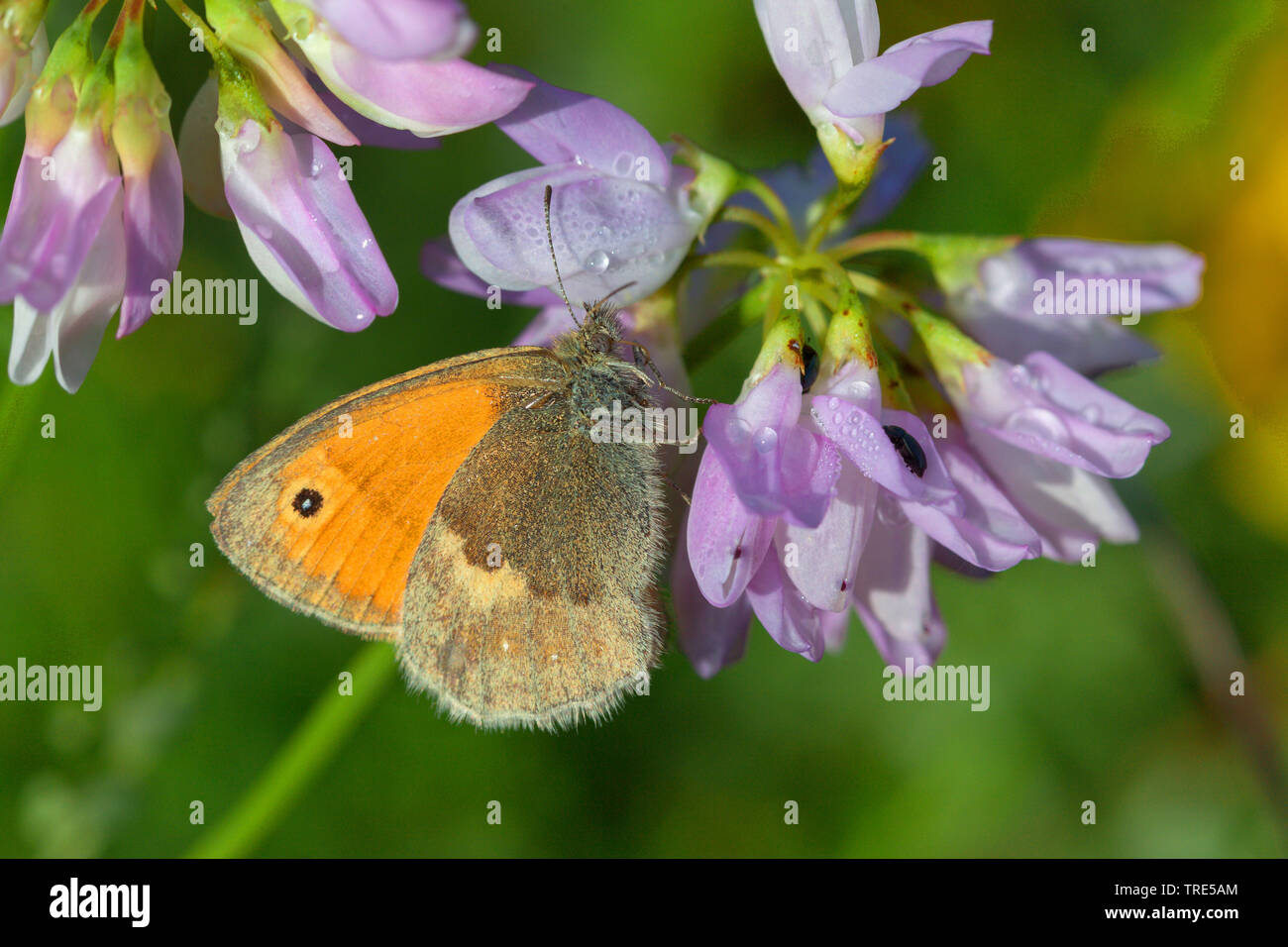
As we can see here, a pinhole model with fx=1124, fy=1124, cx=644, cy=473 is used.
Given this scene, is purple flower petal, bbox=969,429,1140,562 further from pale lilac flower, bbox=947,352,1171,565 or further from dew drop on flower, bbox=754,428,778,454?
dew drop on flower, bbox=754,428,778,454

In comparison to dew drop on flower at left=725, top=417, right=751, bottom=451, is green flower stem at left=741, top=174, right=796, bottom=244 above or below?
above

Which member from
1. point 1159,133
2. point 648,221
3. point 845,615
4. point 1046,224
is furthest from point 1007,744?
point 648,221

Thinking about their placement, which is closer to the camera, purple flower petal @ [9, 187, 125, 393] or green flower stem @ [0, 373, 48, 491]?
purple flower petal @ [9, 187, 125, 393]

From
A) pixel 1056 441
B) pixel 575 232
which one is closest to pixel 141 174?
pixel 575 232

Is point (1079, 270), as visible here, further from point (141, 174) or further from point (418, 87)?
point (141, 174)

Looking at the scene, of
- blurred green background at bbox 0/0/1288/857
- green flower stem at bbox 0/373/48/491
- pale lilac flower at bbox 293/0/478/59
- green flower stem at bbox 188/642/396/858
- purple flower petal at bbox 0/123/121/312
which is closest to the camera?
pale lilac flower at bbox 293/0/478/59

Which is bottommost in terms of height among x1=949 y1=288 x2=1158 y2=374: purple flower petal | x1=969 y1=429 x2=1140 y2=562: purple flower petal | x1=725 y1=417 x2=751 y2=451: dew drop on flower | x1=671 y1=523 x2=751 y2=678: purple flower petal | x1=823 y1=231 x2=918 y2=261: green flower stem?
x1=671 y1=523 x2=751 y2=678: purple flower petal

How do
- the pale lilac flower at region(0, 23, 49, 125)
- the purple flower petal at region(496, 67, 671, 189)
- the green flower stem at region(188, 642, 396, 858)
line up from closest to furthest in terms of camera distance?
the pale lilac flower at region(0, 23, 49, 125) < the purple flower petal at region(496, 67, 671, 189) < the green flower stem at region(188, 642, 396, 858)

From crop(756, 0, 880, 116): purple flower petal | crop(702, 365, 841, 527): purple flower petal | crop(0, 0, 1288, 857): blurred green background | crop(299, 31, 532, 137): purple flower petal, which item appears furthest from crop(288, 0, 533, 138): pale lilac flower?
crop(0, 0, 1288, 857): blurred green background
